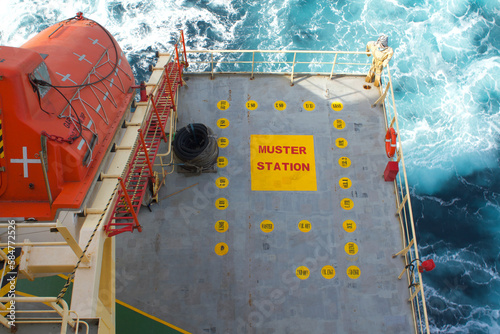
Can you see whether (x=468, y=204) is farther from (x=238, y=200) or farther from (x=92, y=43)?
(x=92, y=43)

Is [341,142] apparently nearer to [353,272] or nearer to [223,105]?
[223,105]

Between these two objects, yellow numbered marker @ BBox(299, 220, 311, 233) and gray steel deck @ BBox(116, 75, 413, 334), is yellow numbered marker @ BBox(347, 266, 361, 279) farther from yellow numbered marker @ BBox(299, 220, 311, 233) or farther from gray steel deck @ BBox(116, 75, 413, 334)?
yellow numbered marker @ BBox(299, 220, 311, 233)

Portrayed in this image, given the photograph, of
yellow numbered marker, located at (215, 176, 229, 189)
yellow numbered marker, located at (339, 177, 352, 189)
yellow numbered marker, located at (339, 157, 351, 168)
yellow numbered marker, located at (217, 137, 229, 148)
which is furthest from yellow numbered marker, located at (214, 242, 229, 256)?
yellow numbered marker, located at (339, 157, 351, 168)

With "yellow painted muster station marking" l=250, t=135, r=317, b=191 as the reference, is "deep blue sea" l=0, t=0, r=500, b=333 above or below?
above

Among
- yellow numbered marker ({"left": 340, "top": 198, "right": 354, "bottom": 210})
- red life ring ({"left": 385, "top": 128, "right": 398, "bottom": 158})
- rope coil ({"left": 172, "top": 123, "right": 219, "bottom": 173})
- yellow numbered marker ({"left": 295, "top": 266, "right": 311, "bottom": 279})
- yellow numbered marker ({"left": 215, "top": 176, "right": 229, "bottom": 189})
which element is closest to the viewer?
yellow numbered marker ({"left": 295, "top": 266, "right": 311, "bottom": 279})

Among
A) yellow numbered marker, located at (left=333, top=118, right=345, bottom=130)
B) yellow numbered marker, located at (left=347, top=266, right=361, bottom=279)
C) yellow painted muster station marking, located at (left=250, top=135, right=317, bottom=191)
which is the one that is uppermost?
yellow numbered marker, located at (left=333, top=118, right=345, bottom=130)
